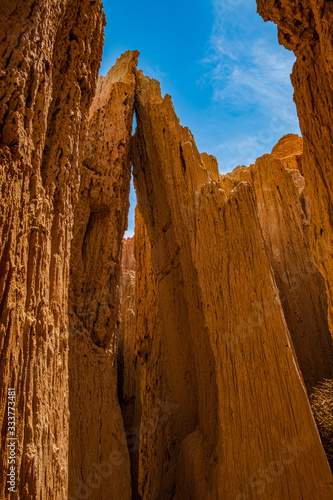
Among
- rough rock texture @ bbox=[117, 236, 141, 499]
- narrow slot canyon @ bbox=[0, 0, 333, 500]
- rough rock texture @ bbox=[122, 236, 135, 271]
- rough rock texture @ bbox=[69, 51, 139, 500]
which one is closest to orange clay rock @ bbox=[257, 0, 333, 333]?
narrow slot canyon @ bbox=[0, 0, 333, 500]

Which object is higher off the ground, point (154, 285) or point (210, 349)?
point (154, 285)

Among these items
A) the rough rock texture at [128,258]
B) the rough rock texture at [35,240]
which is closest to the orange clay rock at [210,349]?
the rough rock texture at [35,240]

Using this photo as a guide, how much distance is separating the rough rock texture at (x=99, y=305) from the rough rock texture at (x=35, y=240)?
2442 mm

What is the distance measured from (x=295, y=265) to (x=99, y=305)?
6091 millimetres

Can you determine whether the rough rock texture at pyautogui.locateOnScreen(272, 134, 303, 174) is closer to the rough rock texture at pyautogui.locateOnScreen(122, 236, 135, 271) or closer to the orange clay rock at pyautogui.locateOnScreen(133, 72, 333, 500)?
the rough rock texture at pyautogui.locateOnScreen(122, 236, 135, 271)

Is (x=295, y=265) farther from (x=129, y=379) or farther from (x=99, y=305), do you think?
(x=129, y=379)

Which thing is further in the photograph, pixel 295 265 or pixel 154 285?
pixel 295 265

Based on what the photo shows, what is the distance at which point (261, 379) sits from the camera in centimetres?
590

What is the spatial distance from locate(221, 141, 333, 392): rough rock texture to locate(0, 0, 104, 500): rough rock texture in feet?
18.3

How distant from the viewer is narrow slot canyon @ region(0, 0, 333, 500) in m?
2.77

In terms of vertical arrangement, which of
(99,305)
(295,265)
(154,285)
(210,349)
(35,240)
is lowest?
(210,349)

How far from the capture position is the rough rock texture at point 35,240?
2412 mm

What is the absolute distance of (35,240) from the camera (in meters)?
2.86

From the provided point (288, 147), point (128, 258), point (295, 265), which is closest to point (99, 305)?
point (295, 265)
